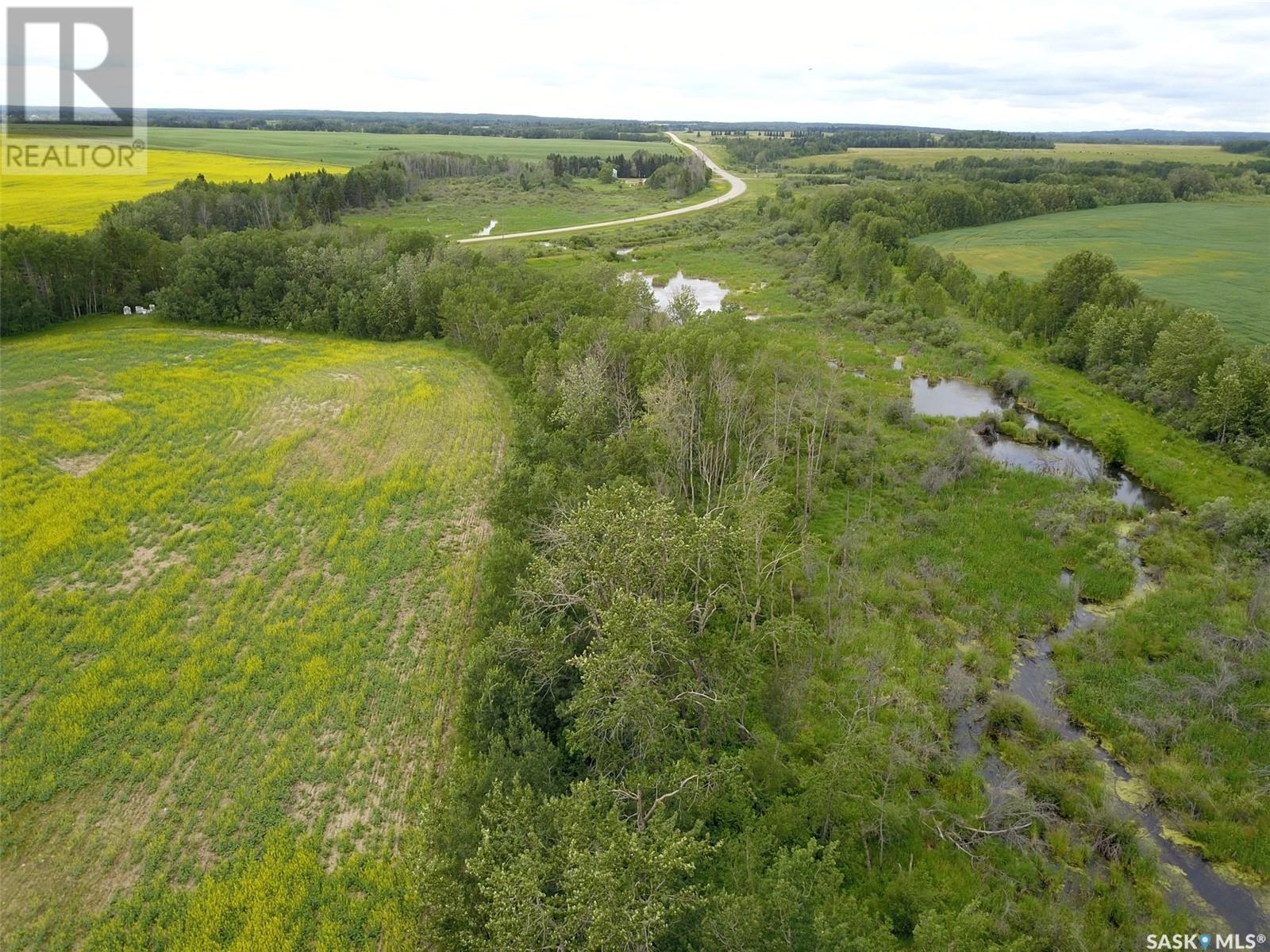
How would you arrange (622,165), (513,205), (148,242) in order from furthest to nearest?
1. (622,165)
2. (513,205)
3. (148,242)

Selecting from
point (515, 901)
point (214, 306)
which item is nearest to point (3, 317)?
point (214, 306)

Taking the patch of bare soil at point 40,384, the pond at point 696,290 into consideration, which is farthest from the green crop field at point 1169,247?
the patch of bare soil at point 40,384

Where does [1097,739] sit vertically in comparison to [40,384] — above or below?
below

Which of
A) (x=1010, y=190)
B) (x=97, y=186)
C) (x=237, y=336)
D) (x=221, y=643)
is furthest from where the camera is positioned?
(x=1010, y=190)

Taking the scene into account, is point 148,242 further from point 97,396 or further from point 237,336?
point 97,396

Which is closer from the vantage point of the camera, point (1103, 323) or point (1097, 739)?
point (1097, 739)

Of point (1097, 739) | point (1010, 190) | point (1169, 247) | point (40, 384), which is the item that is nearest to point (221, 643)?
point (1097, 739)

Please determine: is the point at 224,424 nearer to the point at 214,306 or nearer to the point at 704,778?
the point at 214,306
